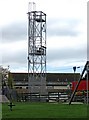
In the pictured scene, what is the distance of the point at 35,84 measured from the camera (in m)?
60.7

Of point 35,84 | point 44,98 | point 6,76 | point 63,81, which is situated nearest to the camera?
point 44,98

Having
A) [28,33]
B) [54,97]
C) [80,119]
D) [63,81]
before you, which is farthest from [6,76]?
[80,119]

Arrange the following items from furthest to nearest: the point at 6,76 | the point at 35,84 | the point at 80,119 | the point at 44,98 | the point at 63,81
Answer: the point at 63,81
the point at 6,76
the point at 35,84
the point at 44,98
the point at 80,119

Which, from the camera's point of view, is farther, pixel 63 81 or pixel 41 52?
pixel 63 81

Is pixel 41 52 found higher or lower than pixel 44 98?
higher

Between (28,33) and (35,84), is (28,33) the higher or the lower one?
the higher one

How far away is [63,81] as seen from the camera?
14050cm

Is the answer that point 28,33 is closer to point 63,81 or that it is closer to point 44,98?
point 44,98

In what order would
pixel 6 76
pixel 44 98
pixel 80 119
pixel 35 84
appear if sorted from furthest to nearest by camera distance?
1. pixel 6 76
2. pixel 35 84
3. pixel 44 98
4. pixel 80 119

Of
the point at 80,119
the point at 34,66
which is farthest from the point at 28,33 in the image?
the point at 80,119

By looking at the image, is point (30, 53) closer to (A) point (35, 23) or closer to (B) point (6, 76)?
(A) point (35, 23)

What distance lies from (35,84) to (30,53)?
4.83 metres

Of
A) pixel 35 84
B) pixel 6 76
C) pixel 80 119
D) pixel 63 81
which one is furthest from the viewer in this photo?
pixel 63 81

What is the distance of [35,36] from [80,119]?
148ft
